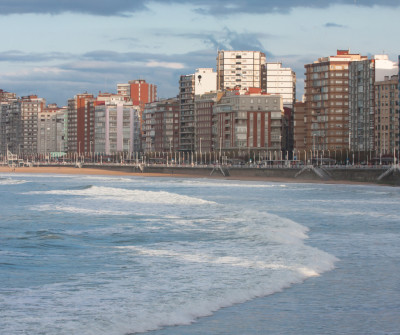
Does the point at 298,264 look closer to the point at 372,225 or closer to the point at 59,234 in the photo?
the point at 59,234

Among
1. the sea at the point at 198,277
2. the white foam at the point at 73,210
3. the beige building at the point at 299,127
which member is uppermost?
the beige building at the point at 299,127

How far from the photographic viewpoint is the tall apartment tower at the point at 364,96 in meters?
137

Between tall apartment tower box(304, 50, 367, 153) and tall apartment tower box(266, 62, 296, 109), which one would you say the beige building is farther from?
tall apartment tower box(266, 62, 296, 109)

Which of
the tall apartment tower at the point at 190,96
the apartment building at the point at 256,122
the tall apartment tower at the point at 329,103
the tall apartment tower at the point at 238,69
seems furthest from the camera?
the tall apartment tower at the point at 238,69

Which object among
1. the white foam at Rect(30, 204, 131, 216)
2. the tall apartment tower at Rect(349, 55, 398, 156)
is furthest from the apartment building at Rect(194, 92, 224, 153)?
the white foam at Rect(30, 204, 131, 216)

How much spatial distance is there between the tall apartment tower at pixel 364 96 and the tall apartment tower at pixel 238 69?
57101 millimetres

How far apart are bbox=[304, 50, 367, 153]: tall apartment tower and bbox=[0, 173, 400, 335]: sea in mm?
111559

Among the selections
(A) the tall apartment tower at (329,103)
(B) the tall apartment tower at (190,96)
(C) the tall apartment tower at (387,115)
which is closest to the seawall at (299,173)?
(A) the tall apartment tower at (329,103)

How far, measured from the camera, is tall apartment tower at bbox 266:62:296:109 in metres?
192

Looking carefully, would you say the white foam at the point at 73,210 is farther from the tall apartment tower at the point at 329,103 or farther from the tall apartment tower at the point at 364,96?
Result: the tall apartment tower at the point at 329,103

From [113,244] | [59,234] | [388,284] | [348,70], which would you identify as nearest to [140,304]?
[388,284]

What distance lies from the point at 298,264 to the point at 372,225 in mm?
13568

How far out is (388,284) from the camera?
17.2 metres

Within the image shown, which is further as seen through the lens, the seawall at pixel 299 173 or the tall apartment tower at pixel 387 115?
the tall apartment tower at pixel 387 115
